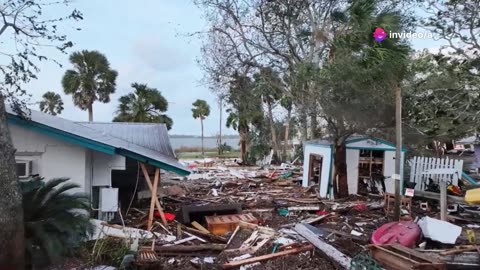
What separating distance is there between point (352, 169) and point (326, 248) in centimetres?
718

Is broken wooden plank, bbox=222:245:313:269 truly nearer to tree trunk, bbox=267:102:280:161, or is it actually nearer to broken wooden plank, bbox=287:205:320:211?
broken wooden plank, bbox=287:205:320:211

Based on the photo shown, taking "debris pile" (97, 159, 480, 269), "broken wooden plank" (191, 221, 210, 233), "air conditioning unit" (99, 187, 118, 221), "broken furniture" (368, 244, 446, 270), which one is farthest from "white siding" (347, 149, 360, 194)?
"air conditioning unit" (99, 187, 118, 221)

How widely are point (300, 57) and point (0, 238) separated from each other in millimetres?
19233

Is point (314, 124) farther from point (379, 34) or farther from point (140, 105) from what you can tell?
point (140, 105)

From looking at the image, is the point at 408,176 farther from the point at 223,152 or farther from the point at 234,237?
the point at 223,152

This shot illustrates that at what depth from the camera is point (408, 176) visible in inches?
632

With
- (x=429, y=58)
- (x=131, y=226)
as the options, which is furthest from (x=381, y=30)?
(x=131, y=226)

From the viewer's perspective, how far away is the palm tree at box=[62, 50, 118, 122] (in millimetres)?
31116

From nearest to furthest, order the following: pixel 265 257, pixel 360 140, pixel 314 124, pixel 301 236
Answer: pixel 265 257
pixel 301 236
pixel 360 140
pixel 314 124

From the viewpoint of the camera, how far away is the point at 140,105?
110 feet

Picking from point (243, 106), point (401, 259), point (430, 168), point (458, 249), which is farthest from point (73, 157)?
point (243, 106)

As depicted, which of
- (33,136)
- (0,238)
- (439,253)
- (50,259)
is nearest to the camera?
(0,238)

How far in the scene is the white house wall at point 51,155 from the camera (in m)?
9.83

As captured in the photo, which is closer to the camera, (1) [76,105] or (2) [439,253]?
(2) [439,253]
